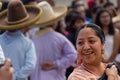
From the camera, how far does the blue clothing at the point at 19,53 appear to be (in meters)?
5.10

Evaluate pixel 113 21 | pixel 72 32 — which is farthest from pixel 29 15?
pixel 113 21

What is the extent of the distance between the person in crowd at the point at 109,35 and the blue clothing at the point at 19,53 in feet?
6.70

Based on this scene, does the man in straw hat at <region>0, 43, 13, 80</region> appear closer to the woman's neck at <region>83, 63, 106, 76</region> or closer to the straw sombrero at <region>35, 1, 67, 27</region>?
the woman's neck at <region>83, 63, 106, 76</region>

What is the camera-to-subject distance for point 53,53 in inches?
233

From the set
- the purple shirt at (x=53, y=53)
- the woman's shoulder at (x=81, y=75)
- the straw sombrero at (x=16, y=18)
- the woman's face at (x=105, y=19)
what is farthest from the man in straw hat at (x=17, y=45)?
the woman's face at (x=105, y=19)

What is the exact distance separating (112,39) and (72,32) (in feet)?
2.01

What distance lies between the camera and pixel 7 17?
18.5 feet

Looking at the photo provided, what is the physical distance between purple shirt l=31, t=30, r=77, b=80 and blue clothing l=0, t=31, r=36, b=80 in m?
0.72

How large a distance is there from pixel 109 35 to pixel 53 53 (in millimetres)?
1468

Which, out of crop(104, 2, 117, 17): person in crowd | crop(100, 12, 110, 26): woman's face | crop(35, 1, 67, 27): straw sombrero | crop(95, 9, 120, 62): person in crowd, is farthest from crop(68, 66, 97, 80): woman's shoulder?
crop(104, 2, 117, 17): person in crowd

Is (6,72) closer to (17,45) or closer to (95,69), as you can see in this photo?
(95,69)

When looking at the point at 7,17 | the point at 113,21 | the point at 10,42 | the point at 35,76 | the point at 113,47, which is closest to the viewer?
the point at 10,42

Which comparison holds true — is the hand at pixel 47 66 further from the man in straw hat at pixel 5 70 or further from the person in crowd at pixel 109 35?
the man in straw hat at pixel 5 70

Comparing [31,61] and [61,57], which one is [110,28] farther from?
[31,61]
